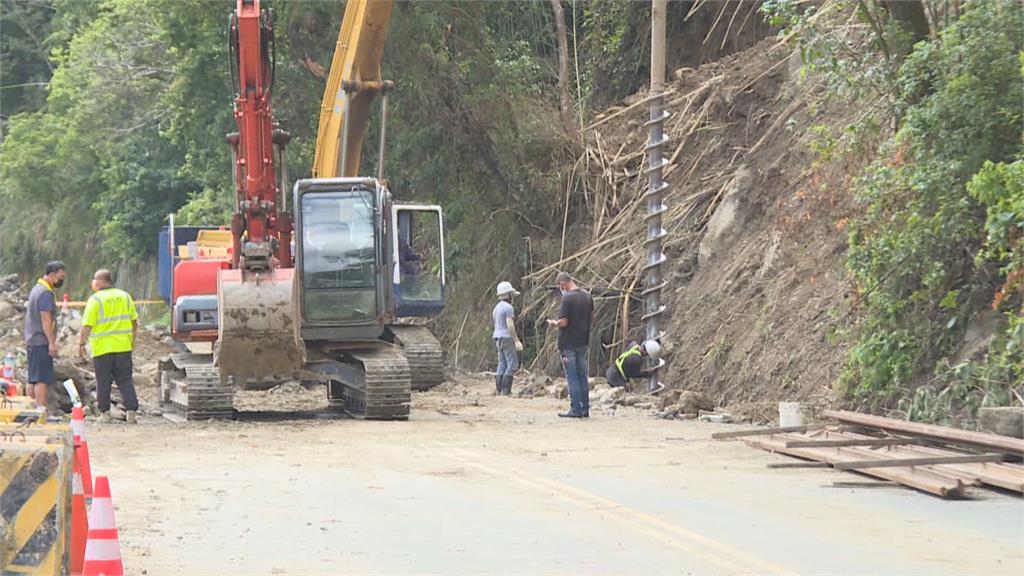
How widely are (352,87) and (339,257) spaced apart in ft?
13.5

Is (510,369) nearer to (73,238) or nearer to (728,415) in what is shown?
(728,415)

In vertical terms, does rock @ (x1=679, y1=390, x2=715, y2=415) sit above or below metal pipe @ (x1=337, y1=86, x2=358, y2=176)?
below

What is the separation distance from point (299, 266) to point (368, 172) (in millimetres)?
12033

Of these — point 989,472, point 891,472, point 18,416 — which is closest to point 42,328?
point 18,416

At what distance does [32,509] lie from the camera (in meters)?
7.46

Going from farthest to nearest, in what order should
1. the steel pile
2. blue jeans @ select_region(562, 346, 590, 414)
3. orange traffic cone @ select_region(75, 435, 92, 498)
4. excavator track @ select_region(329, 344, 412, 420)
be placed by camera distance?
blue jeans @ select_region(562, 346, 590, 414) → excavator track @ select_region(329, 344, 412, 420) → the steel pile → orange traffic cone @ select_region(75, 435, 92, 498)

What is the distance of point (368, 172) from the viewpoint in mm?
32469

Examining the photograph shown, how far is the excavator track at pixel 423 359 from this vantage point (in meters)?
26.3

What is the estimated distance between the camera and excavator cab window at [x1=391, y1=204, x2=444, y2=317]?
2220 cm

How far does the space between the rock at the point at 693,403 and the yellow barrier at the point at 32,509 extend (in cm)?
1359

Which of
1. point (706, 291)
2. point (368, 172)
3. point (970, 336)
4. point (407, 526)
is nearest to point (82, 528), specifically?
point (407, 526)

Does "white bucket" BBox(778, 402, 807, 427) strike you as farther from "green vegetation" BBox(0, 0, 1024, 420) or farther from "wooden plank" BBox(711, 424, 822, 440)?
"wooden plank" BBox(711, 424, 822, 440)

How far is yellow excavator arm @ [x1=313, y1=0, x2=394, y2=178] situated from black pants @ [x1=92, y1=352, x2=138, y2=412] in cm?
540

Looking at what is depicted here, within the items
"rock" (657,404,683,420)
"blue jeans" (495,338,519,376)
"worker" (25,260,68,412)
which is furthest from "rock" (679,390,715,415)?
"worker" (25,260,68,412)
